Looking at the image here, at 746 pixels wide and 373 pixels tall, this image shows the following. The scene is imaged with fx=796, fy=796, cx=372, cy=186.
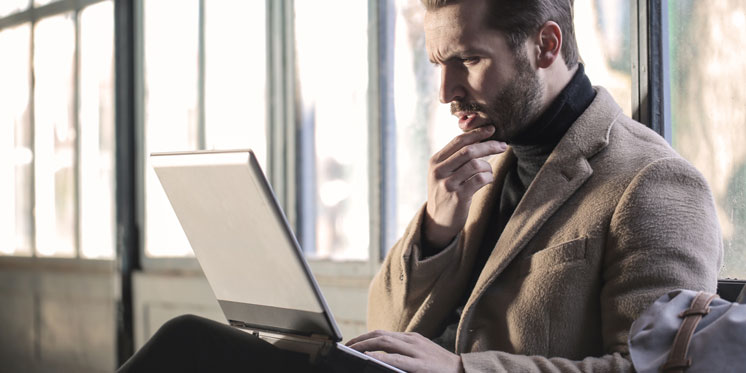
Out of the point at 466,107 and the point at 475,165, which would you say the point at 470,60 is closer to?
the point at 466,107

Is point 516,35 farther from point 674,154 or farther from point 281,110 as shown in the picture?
point 281,110

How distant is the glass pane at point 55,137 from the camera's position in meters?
4.63

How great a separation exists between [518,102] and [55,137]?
150 inches

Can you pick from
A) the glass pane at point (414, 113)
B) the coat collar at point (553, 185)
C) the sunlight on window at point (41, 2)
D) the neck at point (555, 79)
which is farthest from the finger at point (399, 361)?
the sunlight on window at point (41, 2)

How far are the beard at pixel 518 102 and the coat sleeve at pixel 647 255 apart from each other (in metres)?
0.29

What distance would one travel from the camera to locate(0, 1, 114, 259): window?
438 cm

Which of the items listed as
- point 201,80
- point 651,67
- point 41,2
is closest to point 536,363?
point 651,67

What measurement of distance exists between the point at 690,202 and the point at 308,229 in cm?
215

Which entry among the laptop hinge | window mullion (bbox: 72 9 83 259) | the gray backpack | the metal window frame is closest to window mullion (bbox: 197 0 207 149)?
window mullion (bbox: 72 9 83 259)

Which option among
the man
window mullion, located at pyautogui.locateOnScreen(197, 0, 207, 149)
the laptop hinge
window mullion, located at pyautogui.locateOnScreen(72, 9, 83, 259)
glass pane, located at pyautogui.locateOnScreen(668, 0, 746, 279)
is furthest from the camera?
window mullion, located at pyautogui.locateOnScreen(72, 9, 83, 259)

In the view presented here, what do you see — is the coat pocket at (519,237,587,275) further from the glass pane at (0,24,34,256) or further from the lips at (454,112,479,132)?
the glass pane at (0,24,34,256)

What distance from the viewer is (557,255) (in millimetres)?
1462

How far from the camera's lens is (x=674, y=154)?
4.85 feet

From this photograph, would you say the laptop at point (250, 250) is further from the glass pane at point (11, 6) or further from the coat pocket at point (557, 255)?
the glass pane at point (11, 6)
